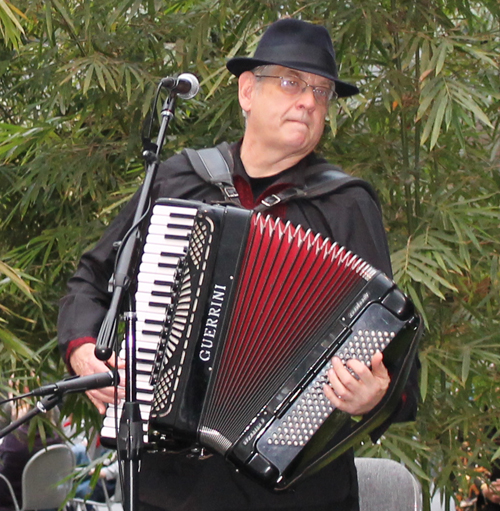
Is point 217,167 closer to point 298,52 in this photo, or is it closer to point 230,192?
point 230,192

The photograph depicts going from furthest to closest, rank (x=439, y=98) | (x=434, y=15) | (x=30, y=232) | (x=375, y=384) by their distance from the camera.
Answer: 1. (x=30, y=232)
2. (x=434, y=15)
3. (x=439, y=98)
4. (x=375, y=384)

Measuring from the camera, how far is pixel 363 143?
3.38 metres

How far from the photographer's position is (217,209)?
1.84 m

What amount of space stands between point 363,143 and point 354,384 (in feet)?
5.73

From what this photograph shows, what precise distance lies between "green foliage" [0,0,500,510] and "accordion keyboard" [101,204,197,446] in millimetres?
1272

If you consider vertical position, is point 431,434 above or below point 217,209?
below

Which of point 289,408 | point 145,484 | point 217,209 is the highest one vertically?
point 217,209

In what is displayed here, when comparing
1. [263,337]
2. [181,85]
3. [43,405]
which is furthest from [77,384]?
[181,85]

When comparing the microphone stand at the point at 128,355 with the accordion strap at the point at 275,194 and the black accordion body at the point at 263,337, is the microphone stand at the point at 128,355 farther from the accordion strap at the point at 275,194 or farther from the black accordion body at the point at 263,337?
the accordion strap at the point at 275,194

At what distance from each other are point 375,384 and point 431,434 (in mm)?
1510

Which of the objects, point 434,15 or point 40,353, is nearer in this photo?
point 434,15

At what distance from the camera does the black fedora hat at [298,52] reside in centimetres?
215

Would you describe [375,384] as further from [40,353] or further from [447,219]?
[40,353]

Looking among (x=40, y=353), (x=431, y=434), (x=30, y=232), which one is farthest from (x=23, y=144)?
(x=431, y=434)
